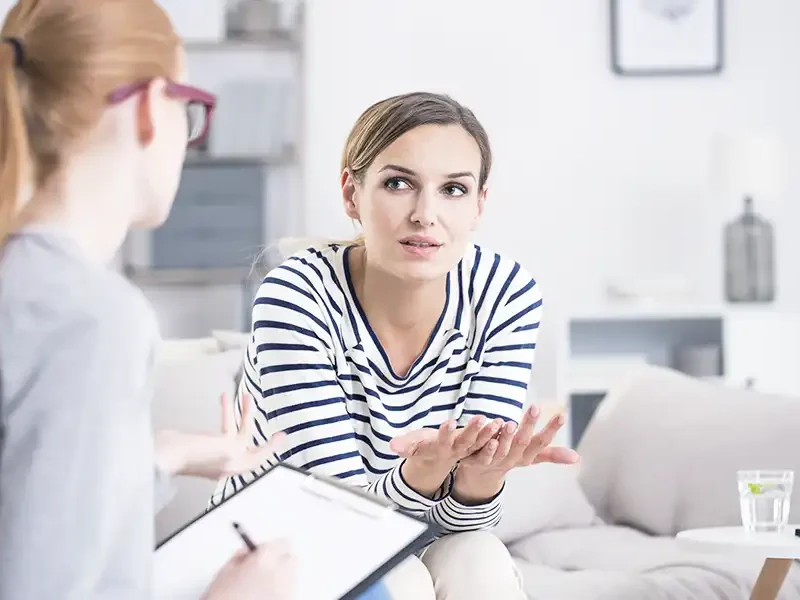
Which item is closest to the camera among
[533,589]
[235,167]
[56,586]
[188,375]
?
[56,586]

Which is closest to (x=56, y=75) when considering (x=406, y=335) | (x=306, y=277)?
(x=306, y=277)

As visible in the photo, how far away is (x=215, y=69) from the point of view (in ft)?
13.7

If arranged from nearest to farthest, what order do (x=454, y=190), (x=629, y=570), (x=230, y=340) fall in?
(x=454, y=190) → (x=629, y=570) → (x=230, y=340)

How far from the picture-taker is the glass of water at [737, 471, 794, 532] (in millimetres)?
1616

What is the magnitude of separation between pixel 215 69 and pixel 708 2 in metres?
1.85

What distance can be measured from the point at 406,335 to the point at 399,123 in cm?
31

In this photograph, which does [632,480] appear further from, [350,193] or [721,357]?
[721,357]

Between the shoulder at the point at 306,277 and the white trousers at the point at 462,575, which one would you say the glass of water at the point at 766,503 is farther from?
the shoulder at the point at 306,277

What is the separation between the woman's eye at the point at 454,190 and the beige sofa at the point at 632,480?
2.29ft

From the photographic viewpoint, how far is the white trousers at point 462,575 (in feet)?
4.37

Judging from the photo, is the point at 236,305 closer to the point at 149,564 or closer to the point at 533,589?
the point at 533,589

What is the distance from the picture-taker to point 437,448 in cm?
133

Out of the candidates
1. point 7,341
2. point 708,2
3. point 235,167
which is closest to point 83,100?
Result: point 7,341

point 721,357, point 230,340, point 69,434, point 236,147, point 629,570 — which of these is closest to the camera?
point 69,434
